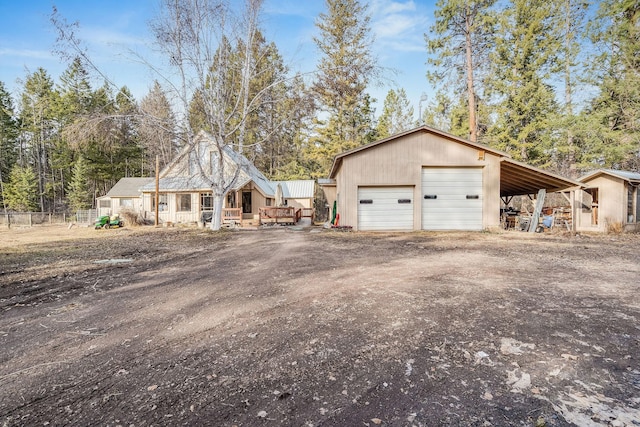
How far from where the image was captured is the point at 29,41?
405 inches

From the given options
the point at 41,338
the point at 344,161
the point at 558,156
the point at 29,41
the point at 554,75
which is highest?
the point at 554,75

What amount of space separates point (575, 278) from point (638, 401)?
3.56 m

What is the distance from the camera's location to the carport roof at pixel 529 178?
Answer: 36.7 feet

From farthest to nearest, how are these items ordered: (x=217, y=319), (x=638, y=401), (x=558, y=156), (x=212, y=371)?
(x=558, y=156) → (x=217, y=319) → (x=212, y=371) → (x=638, y=401)

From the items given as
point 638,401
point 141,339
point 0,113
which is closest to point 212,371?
point 141,339

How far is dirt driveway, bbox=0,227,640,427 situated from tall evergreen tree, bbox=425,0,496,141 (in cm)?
1469

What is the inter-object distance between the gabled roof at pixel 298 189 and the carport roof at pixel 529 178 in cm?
1557

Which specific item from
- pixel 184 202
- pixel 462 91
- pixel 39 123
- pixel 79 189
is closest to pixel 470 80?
pixel 462 91

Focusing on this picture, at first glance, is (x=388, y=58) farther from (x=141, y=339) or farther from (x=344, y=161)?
(x=141, y=339)

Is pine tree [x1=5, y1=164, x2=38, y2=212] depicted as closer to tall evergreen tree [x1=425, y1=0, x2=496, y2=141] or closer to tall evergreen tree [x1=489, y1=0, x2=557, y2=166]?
tall evergreen tree [x1=425, y1=0, x2=496, y2=141]

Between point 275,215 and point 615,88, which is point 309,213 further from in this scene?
point 615,88

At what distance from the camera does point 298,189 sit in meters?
26.5

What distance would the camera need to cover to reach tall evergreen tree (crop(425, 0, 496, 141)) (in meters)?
15.9

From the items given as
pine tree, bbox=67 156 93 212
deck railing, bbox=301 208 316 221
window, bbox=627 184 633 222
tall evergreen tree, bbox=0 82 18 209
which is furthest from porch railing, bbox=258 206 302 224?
tall evergreen tree, bbox=0 82 18 209
